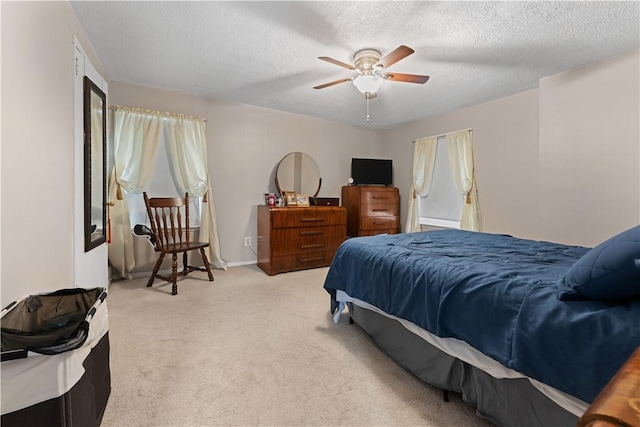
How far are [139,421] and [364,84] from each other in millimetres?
2594

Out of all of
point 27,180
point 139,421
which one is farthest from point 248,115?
point 139,421

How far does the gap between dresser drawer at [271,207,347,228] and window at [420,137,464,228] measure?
58.4 inches

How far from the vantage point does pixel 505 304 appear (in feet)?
3.59

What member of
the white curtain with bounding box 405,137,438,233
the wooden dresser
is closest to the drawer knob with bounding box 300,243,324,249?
the wooden dresser

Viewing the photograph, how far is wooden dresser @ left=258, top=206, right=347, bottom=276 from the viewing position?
3.55 meters

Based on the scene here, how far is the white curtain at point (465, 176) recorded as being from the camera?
3.78 metres

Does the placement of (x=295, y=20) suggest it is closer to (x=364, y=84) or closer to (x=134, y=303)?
(x=364, y=84)

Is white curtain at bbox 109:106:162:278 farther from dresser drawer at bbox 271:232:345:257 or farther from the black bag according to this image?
the black bag

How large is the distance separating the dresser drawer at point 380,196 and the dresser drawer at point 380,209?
0.16 ft

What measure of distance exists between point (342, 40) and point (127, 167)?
268cm

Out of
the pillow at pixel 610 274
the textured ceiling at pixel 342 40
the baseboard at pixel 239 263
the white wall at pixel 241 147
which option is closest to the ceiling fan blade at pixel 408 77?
the textured ceiling at pixel 342 40

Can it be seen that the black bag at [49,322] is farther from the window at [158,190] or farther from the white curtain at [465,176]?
the white curtain at [465,176]

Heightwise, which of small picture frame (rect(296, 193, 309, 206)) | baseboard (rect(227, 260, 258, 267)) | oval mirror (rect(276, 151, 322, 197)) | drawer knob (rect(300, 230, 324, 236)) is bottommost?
baseboard (rect(227, 260, 258, 267))

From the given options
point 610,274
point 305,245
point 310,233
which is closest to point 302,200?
point 310,233
